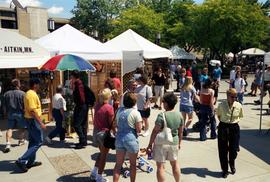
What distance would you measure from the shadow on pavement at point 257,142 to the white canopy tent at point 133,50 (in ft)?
20.1

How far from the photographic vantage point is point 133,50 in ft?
47.8

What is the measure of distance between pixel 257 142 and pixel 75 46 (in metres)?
6.00

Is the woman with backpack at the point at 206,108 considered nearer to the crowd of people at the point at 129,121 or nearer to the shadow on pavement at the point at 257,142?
the crowd of people at the point at 129,121

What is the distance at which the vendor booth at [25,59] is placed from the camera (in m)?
9.35

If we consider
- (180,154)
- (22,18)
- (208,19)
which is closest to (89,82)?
(180,154)

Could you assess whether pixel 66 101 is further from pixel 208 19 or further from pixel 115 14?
pixel 115 14

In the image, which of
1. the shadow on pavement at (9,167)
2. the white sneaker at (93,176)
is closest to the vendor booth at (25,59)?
the shadow on pavement at (9,167)

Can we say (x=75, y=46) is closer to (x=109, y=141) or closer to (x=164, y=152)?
(x=109, y=141)

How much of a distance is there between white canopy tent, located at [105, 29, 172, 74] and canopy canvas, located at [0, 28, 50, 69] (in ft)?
14.8

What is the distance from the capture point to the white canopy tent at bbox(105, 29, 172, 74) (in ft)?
47.6

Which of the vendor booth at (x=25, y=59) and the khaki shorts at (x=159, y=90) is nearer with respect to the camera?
the vendor booth at (x=25, y=59)

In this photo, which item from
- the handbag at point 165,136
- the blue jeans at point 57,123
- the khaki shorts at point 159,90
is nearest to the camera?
the handbag at point 165,136

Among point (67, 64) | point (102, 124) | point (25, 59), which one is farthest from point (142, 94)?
point (25, 59)

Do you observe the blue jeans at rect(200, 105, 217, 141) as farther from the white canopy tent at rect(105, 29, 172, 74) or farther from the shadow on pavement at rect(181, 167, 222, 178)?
the white canopy tent at rect(105, 29, 172, 74)
